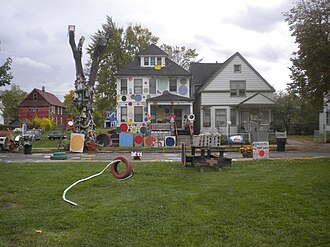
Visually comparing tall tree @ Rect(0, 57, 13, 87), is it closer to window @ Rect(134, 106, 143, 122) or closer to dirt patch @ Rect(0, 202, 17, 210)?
window @ Rect(134, 106, 143, 122)

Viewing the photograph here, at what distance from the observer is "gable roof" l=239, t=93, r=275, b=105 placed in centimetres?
3459

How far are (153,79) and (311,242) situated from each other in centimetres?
3221

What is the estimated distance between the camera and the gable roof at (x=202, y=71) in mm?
39750

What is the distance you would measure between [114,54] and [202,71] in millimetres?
14065

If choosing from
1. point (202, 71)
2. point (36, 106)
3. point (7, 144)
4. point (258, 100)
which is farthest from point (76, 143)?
point (36, 106)

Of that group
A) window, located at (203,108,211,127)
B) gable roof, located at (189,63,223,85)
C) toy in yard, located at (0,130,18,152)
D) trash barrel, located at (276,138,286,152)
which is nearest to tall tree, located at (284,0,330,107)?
trash barrel, located at (276,138,286,152)

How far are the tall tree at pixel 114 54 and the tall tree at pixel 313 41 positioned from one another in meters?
26.7


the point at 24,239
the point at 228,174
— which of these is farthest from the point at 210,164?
the point at 24,239

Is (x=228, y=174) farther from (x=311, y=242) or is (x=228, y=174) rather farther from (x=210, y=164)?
(x=311, y=242)

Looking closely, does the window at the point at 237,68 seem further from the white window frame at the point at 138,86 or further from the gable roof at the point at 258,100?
the white window frame at the point at 138,86

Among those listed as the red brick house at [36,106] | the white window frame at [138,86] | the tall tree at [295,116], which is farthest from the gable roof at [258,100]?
the red brick house at [36,106]

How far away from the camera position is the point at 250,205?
6.89m

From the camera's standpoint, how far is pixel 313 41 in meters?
23.0

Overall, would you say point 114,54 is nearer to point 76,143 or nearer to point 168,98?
point 168,98
